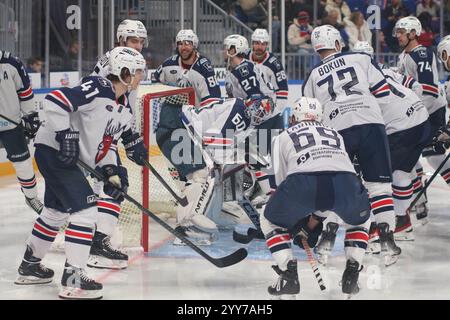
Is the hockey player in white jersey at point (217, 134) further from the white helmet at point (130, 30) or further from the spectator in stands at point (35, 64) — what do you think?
the spectator in stands at point (35, 64)

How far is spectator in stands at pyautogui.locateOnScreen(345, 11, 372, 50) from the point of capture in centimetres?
1041

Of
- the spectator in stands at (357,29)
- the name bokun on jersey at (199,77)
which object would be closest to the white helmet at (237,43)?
the name bokun on jersey at (199,77)

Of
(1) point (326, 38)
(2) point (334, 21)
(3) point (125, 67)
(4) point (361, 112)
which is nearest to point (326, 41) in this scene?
(1) point (326, 38)

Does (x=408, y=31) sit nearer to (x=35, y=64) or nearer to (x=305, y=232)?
(x=305, y=232)

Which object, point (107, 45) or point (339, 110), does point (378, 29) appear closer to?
point (107, 45)

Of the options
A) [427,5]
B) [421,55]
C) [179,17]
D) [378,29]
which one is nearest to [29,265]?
[421,55]

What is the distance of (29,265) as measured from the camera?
466 cm

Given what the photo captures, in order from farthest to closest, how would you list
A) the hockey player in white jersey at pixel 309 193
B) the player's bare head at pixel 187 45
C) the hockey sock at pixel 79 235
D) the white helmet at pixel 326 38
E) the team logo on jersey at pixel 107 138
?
1. the player's bare head at pixel 187 45
2. the white helmet at pixel 326 38
3. the team logo on jersey at pixel 107 138
4. the hockey sock at pixel 79 235
5. the hockey player in white jersey at pixel 309 193

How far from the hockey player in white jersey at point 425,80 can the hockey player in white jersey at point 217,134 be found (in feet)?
3.95

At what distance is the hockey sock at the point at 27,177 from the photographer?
6105 millimetres

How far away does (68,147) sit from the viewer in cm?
424

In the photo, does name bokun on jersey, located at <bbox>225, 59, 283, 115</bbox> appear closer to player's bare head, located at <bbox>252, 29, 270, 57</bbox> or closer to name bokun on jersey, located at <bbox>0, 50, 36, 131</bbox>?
player's bare head, located at <bbox>252, 29, 270, 57</bbox>

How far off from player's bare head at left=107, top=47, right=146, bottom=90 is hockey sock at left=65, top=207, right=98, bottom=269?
596 mm

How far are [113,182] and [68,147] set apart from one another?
1.48 ft
